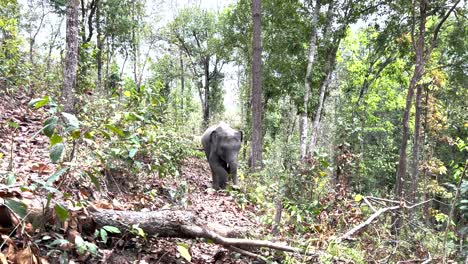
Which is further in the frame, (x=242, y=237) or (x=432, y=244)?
(x=432, y=244)

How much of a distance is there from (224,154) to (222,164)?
0.28 meters

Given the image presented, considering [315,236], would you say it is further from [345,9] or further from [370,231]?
[345,9]

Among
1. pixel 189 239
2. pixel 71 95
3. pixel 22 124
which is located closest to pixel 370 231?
pixel 189 239

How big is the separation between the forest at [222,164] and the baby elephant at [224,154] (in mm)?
32

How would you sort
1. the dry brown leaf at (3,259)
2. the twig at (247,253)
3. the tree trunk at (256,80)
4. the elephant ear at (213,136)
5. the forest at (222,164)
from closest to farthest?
the dry brown leaf at (3,259)
the forest at (222,164)
the twig at (247,253)
the elephant ear at (213,136)
the tree trunk at (256,80)

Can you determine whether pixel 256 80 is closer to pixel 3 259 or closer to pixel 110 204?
pixel 110 204

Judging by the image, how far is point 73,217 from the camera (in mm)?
2986

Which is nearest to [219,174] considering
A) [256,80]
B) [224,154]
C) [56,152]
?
[224,154]

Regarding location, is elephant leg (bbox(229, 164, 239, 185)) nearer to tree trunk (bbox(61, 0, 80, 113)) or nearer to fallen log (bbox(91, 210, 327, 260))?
tree trunk (bbox(61, 0, 80, 113))

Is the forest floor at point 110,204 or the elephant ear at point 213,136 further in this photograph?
the elephant ear at point 213,136

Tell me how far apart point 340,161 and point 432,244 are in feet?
5.29

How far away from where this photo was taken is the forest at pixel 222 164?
10.1ft

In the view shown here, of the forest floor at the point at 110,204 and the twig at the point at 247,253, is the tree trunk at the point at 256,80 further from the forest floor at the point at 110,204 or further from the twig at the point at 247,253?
the twig at the point at 247,253

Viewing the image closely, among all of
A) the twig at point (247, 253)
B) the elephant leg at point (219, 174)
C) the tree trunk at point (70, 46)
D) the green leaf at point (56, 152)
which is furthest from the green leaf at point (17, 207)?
the elephant leg at point (219, 174)
